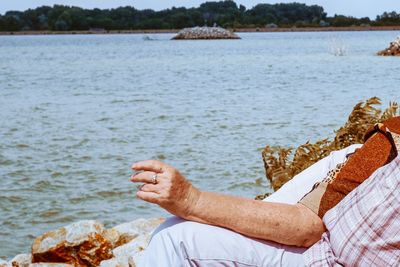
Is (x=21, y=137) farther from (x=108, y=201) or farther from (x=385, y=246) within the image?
(x=385, y=246)

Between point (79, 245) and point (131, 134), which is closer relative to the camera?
point (79, 245)

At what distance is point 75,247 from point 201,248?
3.40 m

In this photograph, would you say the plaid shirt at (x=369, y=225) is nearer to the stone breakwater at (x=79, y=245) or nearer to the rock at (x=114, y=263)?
the rock at (x=114, y=263)

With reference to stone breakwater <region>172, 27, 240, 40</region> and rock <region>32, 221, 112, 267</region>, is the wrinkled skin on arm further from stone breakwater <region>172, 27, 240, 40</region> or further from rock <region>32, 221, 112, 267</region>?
stone breakwater <region>172, 27, 240, 40</region>

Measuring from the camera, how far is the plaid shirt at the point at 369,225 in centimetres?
276

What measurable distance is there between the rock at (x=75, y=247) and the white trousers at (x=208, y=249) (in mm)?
3159

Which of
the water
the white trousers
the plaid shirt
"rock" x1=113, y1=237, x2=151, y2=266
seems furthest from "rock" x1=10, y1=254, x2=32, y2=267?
the plaid shirt

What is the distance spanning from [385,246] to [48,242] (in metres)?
3.82

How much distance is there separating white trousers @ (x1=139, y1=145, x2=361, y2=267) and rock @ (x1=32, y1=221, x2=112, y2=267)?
10.4 ft

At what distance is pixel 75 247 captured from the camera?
607cm

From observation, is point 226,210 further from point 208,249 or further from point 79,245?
point 79,245

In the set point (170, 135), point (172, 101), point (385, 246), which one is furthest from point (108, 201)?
point (172, 101)

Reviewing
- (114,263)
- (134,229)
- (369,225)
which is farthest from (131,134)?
(369,225)

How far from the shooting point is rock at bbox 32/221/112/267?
600 cm
